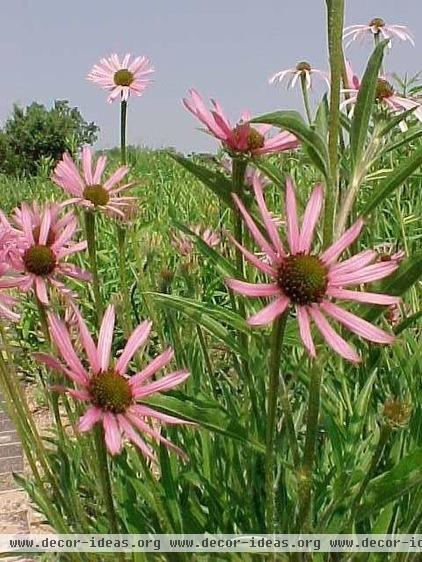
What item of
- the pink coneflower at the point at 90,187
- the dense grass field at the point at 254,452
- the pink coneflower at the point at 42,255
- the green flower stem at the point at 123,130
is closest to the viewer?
the dense grass field at the point at 254,452

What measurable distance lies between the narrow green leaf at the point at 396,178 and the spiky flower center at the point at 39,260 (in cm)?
47

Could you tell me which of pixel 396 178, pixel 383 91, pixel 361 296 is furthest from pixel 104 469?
pixel 383 91

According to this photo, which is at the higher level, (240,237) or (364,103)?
(364,103)

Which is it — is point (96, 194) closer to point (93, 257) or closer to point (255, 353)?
point (93, 257)

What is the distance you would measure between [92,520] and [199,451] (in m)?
0.22

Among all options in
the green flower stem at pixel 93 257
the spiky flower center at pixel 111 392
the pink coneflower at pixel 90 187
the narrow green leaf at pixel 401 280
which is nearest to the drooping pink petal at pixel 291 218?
the narrow green leaf at pixel 401 280

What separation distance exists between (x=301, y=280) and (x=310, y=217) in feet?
0.28

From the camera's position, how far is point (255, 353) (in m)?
1.21

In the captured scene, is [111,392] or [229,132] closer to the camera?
[111,392]

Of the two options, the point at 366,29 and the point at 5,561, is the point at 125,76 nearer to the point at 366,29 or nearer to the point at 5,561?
the point at 366,29

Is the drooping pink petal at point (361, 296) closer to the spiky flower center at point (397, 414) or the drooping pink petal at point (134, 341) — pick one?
the spiky flower center at point (397, 414)

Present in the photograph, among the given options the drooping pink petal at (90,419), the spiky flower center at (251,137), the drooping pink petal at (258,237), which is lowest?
the drooping pink petal at (90,419)

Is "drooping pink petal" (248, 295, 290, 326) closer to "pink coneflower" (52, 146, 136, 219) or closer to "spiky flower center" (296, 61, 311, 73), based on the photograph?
"pink coneflower" (52, 146, 136, 219)

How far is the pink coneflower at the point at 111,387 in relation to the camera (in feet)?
2.86
